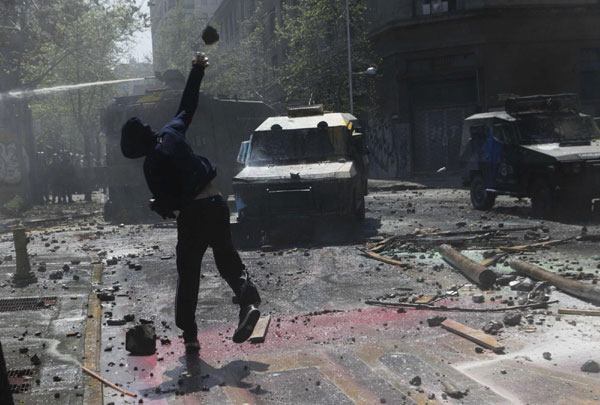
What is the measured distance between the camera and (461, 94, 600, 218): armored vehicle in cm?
1233

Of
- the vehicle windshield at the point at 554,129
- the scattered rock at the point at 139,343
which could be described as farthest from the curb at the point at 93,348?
the vehicle windshield at the point at 554,129

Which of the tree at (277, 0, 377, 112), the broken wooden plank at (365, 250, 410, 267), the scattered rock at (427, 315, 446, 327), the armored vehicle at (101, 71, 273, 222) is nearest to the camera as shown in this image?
the scattered rock at (427, 315, 446, 327)

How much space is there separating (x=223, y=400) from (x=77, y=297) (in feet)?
13.2

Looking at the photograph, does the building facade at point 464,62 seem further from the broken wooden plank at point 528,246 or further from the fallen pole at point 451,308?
the fallen pole at point 451,308

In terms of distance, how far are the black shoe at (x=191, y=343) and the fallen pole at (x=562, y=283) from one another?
3598 millimetres

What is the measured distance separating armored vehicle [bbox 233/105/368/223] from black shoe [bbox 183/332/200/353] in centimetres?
587

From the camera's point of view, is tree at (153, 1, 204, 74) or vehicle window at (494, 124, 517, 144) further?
tree at (153, 1, 204, 74)

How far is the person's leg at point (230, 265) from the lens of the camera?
5.38 meters

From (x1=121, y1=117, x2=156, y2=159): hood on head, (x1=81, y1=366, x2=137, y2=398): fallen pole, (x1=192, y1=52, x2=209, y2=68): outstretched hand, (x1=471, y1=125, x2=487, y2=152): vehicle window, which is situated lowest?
(x1=81, y1=366, x2=137, y2=398): fallen pole

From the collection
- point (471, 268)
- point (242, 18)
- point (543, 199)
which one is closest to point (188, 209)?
point (471, 268)

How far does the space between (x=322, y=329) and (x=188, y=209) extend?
1.62 meters

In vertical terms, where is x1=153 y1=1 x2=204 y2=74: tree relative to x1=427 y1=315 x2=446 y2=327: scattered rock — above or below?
above

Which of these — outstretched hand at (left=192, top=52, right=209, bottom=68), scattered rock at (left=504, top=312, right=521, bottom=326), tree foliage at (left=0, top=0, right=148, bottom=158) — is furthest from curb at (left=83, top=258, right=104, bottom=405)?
tree foliage at (left=0, top=0, right=148, bottom=158)

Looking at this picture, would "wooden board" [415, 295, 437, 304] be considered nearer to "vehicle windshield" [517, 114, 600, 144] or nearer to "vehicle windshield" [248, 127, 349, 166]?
"vehicle windshield" [248, 127, 349, 166]
